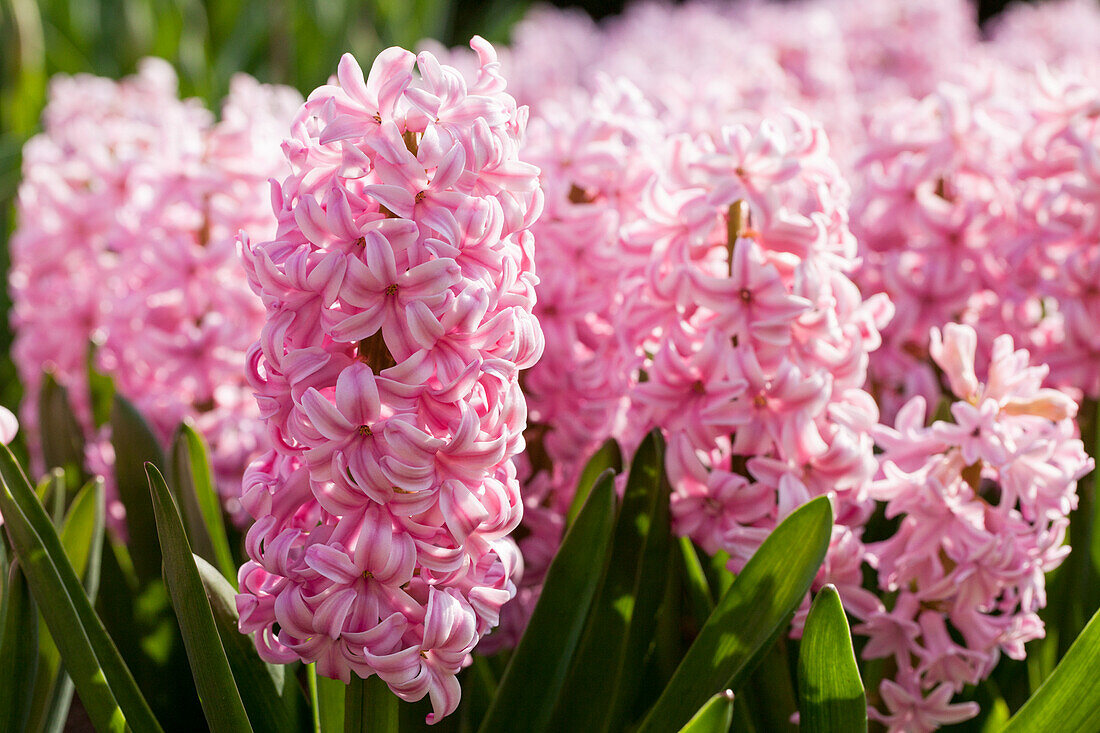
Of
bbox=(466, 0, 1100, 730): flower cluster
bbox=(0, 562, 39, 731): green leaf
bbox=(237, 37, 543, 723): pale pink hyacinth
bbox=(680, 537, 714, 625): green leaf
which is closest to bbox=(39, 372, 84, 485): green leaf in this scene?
bbox=(0, 562, 39, 731): green leaf

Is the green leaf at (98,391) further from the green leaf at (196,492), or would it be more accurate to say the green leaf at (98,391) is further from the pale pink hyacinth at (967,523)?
the pale pink hyacinth at (967,523)

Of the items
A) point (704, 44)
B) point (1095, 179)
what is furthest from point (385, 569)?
point (704, 44)

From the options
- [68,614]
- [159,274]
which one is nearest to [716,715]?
[68,614]

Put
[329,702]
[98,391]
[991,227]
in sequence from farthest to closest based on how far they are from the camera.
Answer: [98,391] → [991,227] → [329,702]

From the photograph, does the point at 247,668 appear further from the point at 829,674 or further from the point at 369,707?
the point at 829,674

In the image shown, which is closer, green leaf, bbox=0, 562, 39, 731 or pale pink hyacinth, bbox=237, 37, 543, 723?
pale pink hyacinth, bbox=237, 37, 543, 723

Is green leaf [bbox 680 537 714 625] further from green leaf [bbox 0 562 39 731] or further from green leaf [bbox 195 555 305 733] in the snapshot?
green leaf [bbox 0 562 39 731]
